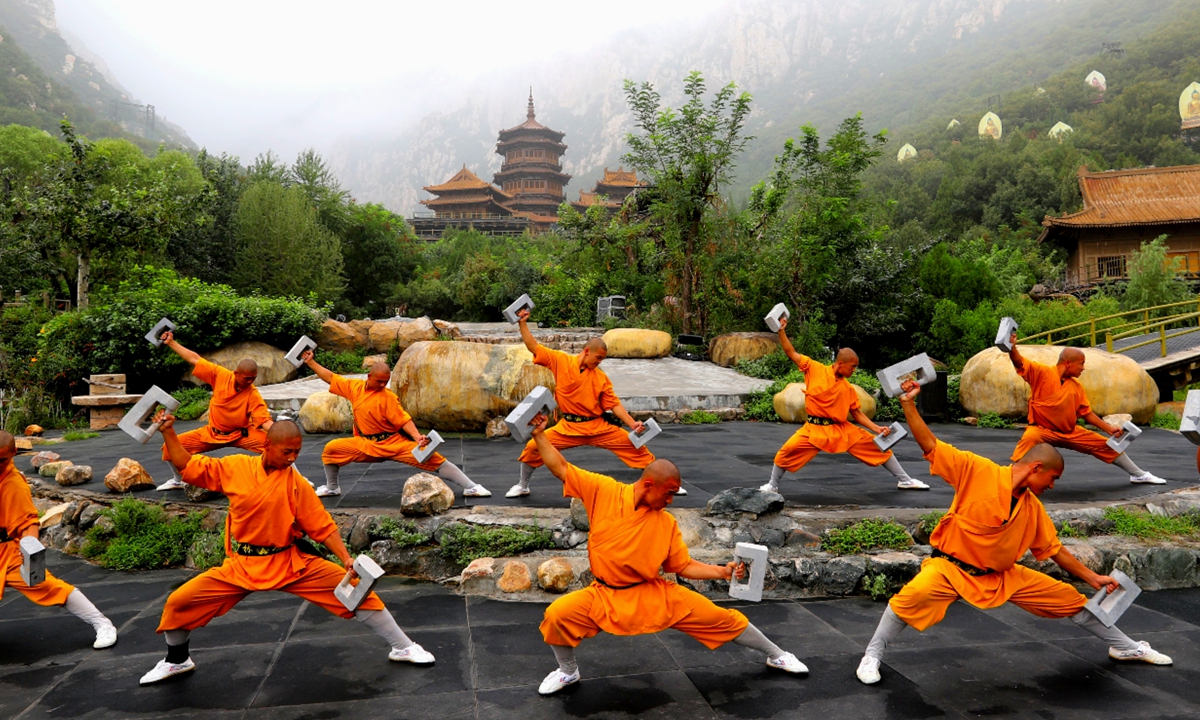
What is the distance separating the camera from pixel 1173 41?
59062mm

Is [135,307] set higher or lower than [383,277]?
lower

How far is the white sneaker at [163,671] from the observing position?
346 centimetres

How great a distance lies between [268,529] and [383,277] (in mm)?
31650

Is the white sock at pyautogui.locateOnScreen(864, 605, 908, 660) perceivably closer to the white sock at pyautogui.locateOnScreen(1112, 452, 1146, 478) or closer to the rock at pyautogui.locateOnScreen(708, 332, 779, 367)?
the white sock at pyautogui.locateOnScreen(1112, 452, 1146, 478)

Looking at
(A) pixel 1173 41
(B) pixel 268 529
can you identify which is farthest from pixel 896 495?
(A) pixel 1173 41

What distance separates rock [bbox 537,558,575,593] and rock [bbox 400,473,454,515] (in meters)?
1.04

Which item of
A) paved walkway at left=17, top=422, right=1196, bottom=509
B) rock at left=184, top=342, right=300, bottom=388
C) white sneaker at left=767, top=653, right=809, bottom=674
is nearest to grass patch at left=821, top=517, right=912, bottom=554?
paved walkway at left=17, top=422, right=1196, bottom=509

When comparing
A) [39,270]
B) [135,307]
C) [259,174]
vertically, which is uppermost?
[259,174]

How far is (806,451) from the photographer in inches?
247

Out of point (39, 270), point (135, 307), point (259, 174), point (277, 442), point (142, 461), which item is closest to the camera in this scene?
point (277, 442)

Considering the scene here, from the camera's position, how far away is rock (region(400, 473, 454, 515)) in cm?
550

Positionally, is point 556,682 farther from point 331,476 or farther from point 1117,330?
point 1117,330

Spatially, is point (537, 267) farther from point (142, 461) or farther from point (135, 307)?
point (142, 461)

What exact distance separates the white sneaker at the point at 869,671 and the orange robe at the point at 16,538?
4351mm
